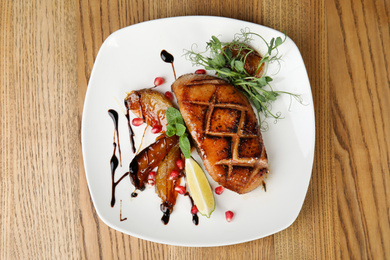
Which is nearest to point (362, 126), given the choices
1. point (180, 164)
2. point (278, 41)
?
point (278, 41)

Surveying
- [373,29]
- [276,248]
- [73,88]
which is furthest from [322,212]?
[73,88]

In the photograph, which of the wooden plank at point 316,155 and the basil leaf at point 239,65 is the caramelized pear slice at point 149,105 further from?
the wooden plank at point 316,155

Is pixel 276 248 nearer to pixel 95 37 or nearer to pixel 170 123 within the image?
pixel 170 123

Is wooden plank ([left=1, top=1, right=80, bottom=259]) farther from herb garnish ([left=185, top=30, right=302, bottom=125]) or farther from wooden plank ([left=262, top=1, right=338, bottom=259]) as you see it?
wooden plank ([left=262, top=1, right=338, bottom=259])

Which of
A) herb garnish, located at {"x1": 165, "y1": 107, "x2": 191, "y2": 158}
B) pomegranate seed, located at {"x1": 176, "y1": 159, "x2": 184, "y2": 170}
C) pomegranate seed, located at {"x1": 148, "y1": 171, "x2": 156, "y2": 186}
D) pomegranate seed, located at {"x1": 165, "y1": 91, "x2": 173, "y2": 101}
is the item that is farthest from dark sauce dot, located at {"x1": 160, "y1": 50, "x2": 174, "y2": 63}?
pomegranate seed, located at {"x1": 148, "y1": 171, "x2": 156, "y2": 186}

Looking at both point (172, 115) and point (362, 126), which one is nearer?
point (172, 115)

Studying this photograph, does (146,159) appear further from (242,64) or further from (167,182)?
(242,64)
